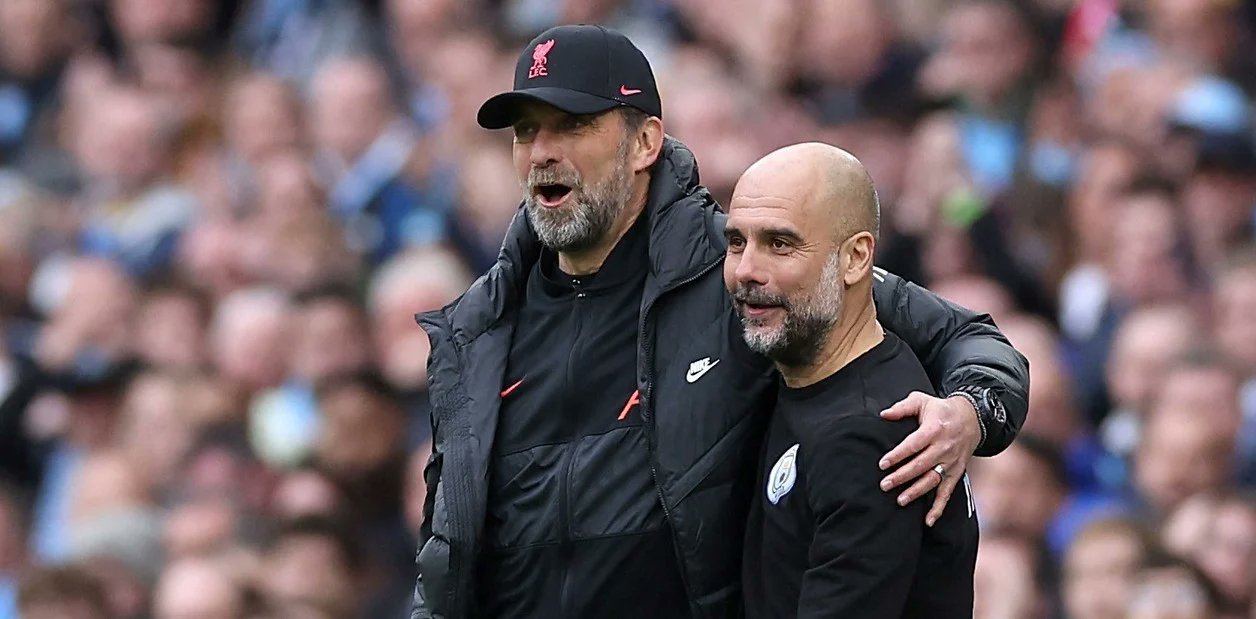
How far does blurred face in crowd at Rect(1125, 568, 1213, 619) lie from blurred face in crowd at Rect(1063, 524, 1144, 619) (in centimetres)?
5

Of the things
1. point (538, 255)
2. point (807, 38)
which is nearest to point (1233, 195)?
point (807, 38)

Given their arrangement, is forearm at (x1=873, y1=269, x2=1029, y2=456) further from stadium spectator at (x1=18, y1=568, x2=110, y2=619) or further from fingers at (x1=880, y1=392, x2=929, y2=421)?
stadium spectator at (x1=18, y1=568, x2=110, y2=619)

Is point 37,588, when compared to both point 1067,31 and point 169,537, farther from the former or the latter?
point 1067,31

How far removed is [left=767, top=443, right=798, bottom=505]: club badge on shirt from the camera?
316 centimetres

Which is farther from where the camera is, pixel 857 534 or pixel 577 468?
pixel 577 468

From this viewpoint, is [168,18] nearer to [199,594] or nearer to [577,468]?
[199,594]

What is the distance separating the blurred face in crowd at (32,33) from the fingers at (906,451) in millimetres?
7289

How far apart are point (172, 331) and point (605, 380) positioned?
4575 millimetres

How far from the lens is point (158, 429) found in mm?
7426

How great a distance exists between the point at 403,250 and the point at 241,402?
2.50 feet

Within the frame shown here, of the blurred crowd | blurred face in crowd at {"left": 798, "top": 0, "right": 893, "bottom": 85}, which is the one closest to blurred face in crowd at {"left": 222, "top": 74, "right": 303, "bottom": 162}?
the blurred crowd

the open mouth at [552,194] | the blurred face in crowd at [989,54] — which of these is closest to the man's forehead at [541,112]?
the open mouth at [552,194]

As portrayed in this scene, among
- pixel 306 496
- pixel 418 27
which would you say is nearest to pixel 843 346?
pixel 306 496

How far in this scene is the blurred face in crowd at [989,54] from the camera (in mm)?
6375
